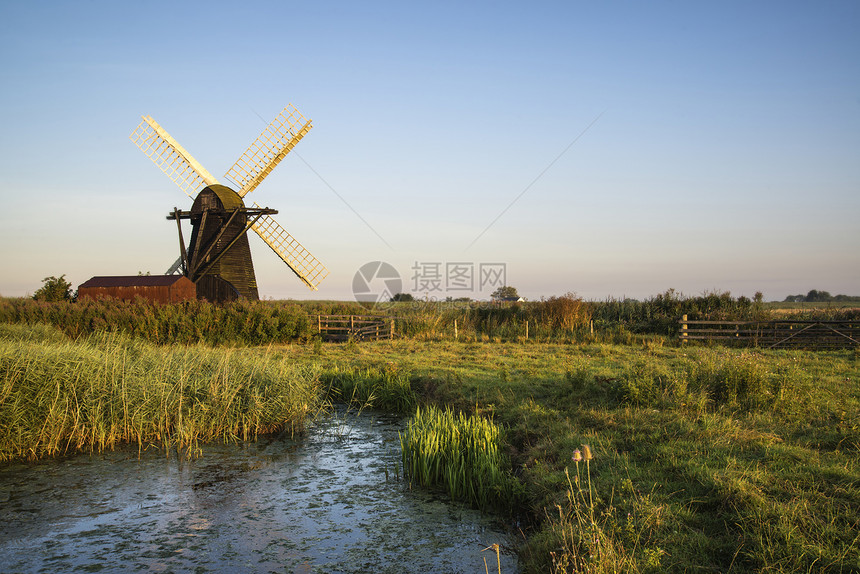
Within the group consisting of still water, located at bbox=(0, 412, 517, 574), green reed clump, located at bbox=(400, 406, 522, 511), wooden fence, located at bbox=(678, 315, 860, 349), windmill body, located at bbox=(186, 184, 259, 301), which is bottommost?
still water, located at bbox=(0, 412, 517, 574)

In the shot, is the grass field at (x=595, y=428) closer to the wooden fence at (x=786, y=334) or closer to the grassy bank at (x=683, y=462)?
the grassy bank at (x=683, y=462)

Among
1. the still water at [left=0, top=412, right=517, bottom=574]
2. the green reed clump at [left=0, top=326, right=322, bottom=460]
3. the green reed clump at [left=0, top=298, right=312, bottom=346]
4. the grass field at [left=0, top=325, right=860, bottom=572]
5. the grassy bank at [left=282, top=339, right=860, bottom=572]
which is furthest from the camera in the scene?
the green reed clump at [left=0, top=298, right=312, bottom=346]

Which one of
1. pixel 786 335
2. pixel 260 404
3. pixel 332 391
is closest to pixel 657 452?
pixel 260 404

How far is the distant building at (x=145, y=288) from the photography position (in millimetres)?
21503

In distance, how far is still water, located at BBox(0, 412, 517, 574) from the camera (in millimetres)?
4895

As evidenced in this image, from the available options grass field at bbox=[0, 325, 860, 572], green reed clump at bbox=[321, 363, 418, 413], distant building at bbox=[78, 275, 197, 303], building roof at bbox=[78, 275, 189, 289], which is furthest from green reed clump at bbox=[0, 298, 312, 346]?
grass field at bbox=[0, 325, 860, 572]

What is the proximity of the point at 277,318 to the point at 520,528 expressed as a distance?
15785 mm

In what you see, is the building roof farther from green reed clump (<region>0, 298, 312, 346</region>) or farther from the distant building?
green reed clump (<region>0, 298, 312, 346</region>)

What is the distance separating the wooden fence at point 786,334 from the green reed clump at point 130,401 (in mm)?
14193

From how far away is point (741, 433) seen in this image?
664cm

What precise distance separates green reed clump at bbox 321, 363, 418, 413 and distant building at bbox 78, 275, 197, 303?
10780 mm

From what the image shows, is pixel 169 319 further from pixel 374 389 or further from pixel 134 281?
pixel 374 389

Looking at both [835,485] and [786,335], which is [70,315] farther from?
[786,335]

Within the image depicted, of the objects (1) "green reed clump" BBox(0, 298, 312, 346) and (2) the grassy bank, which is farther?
(1) "green reed clump" BBox(0, 298, 312, 346)
